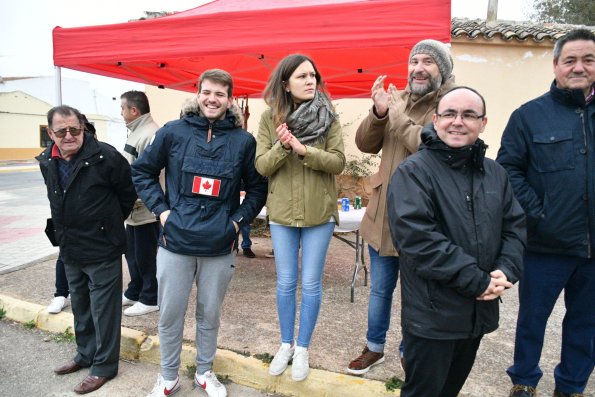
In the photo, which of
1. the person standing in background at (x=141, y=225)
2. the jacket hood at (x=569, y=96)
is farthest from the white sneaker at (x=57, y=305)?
the jacket hood at (x=569, y=96)

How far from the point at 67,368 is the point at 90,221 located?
1084 mm

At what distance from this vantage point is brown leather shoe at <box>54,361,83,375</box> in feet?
9.89

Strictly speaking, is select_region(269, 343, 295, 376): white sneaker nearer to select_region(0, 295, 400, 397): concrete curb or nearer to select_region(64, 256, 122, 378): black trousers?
select_region(0, 295, 400, 397): concrete curb

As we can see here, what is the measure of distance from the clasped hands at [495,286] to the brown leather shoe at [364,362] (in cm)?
122

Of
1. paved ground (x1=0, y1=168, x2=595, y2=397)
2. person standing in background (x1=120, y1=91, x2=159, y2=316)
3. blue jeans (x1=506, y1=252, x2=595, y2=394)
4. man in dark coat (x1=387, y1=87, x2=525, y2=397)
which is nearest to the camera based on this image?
man in dark coat (x1=387, y1=87, x2=525, y2=397)

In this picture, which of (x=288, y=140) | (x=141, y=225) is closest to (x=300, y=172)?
(x=288, y=140)

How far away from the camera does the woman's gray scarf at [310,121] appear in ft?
8.19

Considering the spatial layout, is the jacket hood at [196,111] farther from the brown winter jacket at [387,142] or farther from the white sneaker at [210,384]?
the white sneaker at [210,384]

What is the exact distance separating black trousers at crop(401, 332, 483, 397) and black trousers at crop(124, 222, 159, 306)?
2.54m

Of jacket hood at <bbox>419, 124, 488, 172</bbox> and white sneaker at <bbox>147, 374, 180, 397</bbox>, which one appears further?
white sneaker at <bbox>147, 374, 180, 397</bbox>

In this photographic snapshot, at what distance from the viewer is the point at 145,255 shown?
3775 millimetres

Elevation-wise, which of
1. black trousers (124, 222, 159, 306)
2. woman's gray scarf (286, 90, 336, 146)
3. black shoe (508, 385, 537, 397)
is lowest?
black shoe (508, 385, 537, 397)

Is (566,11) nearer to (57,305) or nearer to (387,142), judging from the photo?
(387,142)

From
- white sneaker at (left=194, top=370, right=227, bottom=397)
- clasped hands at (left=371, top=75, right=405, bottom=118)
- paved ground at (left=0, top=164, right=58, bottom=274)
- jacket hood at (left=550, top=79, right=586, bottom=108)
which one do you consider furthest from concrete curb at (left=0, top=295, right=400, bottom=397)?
paved ground at (left=0, top=164, right=58, bottom=274)
